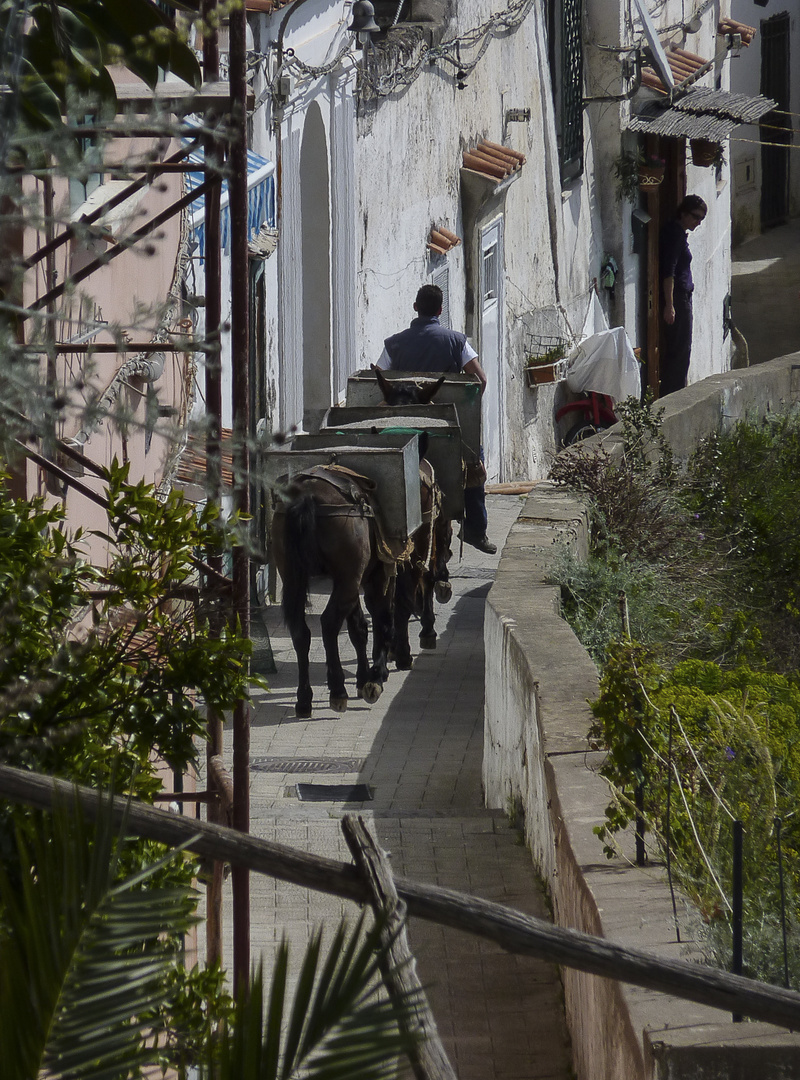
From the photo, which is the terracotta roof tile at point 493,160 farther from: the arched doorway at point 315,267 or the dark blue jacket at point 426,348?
the dark blue jacket at point 426,348

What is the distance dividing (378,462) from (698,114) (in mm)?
14251

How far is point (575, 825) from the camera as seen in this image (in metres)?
4.06

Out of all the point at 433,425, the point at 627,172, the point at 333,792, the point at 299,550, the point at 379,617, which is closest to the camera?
the point at 333,792

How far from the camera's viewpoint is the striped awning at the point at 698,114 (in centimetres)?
1967

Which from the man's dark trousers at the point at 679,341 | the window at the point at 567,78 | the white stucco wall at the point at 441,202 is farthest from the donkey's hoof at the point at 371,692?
the window at the point at 567,78

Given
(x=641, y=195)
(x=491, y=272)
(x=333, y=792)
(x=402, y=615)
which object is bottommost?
(x=333, y=792)

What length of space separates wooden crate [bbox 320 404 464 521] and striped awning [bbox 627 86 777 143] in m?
11.1

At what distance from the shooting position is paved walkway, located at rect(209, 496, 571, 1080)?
15.3ft

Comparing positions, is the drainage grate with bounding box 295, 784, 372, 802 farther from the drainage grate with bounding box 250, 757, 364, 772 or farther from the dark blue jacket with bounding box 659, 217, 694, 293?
the dark blue jacket with bounding box 659, 217, 694, 293

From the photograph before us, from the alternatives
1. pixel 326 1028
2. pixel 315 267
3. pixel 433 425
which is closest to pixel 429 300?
pixel 315 267

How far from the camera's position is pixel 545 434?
18.0m

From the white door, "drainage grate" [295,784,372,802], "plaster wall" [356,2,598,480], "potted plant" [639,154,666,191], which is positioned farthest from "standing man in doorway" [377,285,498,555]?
"potted plant" [639,154,666,191]

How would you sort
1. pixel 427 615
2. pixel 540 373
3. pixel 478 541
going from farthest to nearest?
pixel 540 373 → pixel 478 541 → pixel 427 615

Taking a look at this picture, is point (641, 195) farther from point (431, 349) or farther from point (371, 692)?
point (371, 692)
